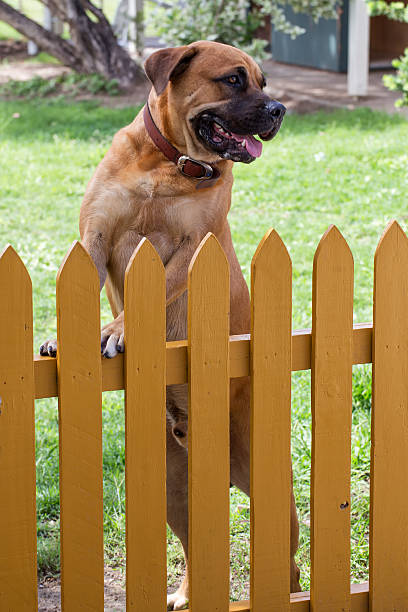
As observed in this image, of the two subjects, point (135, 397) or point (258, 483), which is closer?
point (135, 397)

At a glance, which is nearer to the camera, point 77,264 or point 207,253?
point 77,264

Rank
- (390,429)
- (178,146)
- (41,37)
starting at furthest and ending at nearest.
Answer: (41,37), (178,146), (390,429)

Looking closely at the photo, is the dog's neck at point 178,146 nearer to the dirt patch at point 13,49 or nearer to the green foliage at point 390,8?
the green foliage at point 390,8

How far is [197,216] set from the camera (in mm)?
3045

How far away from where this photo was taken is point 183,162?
9.87ft

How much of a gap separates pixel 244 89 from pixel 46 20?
52.2ft

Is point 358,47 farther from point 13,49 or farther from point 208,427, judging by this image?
point 208,427

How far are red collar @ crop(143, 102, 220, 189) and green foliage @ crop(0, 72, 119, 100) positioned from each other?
10395mm

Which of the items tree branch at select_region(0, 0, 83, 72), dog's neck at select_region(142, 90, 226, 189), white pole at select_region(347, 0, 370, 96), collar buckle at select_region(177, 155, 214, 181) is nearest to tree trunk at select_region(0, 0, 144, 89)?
tree branch at select_region(0, 0, 83, 72)

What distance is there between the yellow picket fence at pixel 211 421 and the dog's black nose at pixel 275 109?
3.06ft

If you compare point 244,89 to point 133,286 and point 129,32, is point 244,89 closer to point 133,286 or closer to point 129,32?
point 133,286

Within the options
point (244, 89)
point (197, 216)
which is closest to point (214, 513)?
point (197, 216)

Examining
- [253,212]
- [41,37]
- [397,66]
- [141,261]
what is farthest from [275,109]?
[41,37]

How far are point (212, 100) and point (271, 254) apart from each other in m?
0.97
